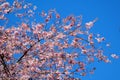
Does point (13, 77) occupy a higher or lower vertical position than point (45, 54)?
lower

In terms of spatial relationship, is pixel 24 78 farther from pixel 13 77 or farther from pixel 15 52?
pixel 15 52

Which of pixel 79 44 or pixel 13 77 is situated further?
pixel 79 44

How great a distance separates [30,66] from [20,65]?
0.53 meters

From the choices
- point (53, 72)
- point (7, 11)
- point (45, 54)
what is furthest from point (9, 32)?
point (53, 72)

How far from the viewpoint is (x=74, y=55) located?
18.2 meters

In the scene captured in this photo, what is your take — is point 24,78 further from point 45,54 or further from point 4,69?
point 45,54

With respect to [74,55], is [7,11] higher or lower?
higher

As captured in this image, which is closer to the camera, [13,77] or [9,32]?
[13,77]

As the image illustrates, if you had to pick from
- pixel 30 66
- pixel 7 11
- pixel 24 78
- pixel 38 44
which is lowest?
pixel 24 78

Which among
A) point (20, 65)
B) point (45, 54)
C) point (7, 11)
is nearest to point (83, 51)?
point (45, 54)

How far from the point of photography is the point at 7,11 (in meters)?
19.0

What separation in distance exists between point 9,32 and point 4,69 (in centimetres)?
318

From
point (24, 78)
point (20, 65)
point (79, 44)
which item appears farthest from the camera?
point (79, 44)

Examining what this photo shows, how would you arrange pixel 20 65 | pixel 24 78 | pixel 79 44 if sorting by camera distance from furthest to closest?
pixel 79 44 → pixel 20 65 → pixel 24 78
